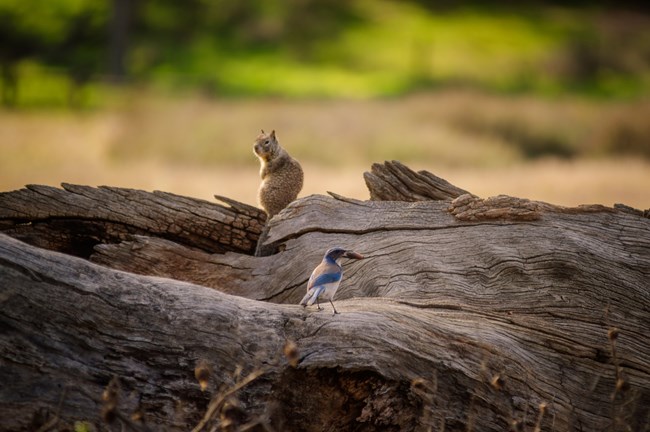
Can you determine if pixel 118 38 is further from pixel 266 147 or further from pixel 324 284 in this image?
pixel 324 284

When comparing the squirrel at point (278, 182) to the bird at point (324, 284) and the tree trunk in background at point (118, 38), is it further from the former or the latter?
the tree trunk in background at point (118, 38)

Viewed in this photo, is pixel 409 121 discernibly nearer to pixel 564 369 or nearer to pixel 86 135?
pixel 86 135

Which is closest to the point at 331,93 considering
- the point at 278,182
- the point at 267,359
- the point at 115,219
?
the point at 278,182

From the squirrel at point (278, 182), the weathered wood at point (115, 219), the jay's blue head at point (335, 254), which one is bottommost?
the jay's blue head at point (335, 254)

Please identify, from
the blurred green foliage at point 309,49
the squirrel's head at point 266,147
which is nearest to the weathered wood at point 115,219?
the squirrel's head at point 266,147

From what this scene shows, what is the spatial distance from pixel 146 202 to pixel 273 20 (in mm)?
43782

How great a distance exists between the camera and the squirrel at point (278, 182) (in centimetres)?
931

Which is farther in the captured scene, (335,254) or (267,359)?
(335,254)

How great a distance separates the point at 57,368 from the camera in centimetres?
558

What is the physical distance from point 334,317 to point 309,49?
42.7 meters

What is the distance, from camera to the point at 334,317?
6.23 meters

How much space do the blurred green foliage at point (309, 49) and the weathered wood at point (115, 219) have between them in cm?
2806

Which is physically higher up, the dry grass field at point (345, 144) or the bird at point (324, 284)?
the dry grass field at point (345, 144)

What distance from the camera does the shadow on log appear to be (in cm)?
567
